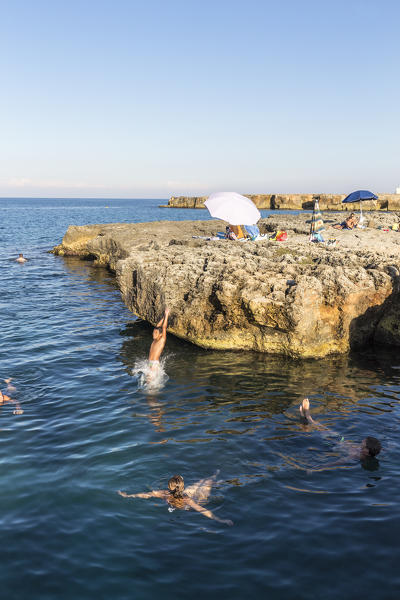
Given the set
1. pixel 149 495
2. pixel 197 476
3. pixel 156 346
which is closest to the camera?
pixel 149 495

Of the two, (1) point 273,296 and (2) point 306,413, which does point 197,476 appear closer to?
(2) point 306,413

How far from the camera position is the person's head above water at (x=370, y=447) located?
27.5ft

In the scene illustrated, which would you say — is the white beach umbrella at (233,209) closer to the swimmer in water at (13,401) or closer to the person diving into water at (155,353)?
the person diving into water at (155,353)

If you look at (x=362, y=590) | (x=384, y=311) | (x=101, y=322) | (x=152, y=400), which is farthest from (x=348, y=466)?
(x=101, y=322)

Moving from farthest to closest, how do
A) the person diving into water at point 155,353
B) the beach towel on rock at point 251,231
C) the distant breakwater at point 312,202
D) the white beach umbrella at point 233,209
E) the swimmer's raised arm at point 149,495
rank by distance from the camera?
the distant breakwater at point 312,202 < the beach towel on rock at point 251,231 < the white beach umbrella at point 233,209 < the person diving into water at point 155,353 < the swimmer's raised arm at point 149,495

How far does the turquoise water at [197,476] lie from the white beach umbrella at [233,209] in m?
6.03

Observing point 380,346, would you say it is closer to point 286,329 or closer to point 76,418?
point 286,329

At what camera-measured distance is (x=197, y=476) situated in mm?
7727

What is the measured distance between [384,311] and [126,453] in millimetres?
9469

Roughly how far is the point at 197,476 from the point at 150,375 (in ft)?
16.3

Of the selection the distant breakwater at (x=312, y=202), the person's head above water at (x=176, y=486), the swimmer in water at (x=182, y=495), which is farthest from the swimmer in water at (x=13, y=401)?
the distant breakwater at (x=312, y=202)

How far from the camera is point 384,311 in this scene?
14.0 metres

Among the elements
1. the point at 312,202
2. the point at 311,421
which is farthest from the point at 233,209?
the point at 312,202

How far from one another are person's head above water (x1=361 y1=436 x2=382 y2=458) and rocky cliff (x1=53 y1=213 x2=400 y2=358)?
4461 millimetres
